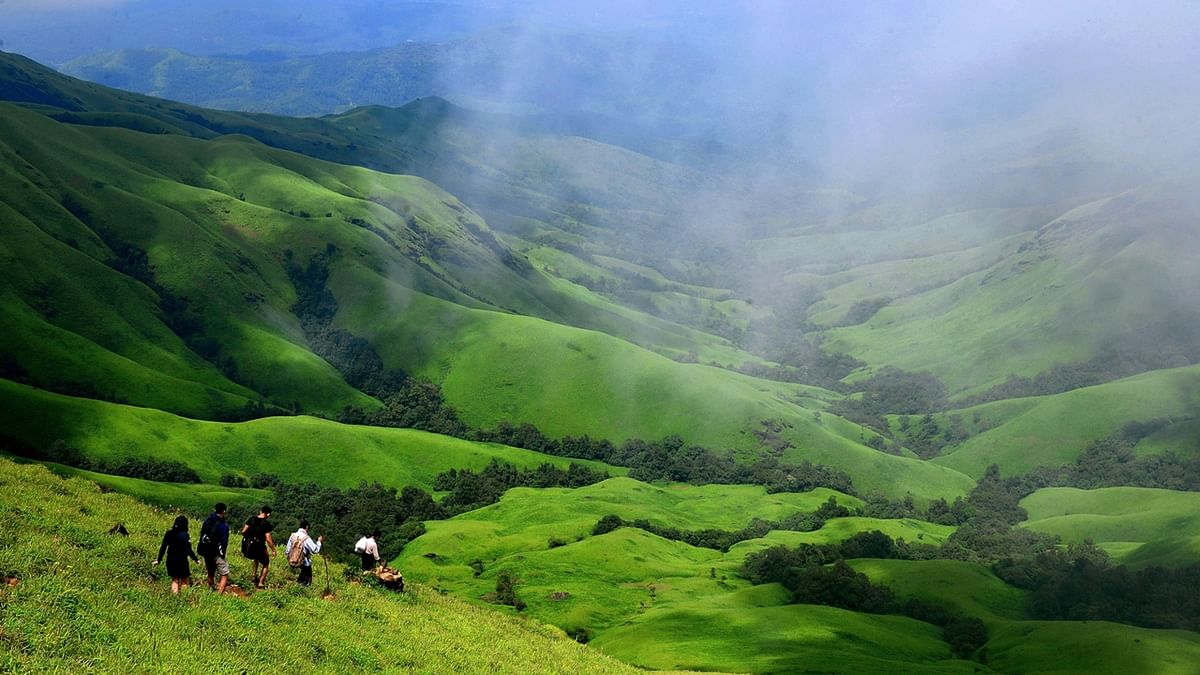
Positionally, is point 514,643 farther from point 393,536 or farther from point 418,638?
point 393,536

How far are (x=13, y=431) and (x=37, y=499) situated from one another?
180916 millimetres

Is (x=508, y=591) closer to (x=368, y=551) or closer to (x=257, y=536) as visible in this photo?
(x=368, y=551)

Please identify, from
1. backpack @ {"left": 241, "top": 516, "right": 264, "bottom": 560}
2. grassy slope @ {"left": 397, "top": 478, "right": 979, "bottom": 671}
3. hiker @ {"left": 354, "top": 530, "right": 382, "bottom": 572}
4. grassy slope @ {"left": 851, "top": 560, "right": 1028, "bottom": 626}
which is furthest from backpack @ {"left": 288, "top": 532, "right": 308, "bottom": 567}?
grassy slope @ {"left": 851, "top": 560, "right": 1028, "bottom": 626}

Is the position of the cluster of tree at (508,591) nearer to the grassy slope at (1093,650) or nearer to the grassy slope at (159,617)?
the grassy slope at (1093,650)

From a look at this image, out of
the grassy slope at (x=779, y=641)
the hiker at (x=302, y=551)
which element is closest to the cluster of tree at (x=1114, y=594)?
the grassy slope at (x=779, y=641)

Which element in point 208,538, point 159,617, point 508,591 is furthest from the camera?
point 508,591

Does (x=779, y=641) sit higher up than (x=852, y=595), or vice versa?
(x=852, y=595)

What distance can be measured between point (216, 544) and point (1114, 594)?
7017 inches

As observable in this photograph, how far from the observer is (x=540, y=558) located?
175 m

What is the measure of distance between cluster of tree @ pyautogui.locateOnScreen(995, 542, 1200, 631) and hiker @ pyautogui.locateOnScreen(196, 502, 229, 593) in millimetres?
165023

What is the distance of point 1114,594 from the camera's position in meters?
167

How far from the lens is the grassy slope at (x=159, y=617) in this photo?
91.3ft

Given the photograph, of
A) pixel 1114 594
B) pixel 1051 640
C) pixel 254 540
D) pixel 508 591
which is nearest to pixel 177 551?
pixel 254 540

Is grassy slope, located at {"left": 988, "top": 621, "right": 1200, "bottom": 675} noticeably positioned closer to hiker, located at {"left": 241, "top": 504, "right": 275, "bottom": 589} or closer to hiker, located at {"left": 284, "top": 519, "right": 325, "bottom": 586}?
hiker, located at {"left": 284, "top": 519, "right": 325, "bottom": 586}
